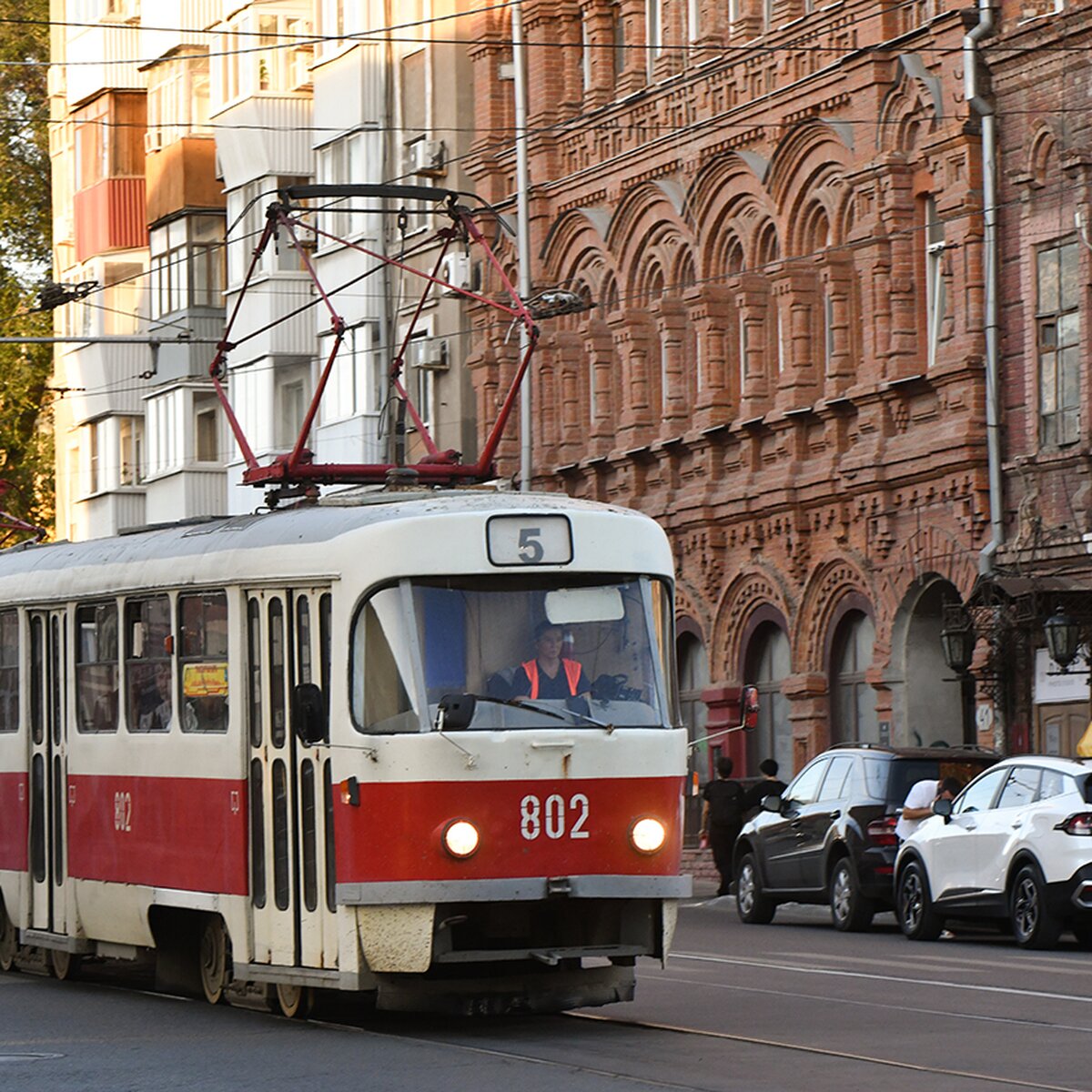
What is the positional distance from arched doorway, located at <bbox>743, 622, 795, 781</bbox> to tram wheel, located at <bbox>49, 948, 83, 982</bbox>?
19.8 meters

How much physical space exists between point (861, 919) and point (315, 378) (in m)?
25.6

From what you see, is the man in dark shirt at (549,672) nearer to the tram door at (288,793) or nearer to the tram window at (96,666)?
the tram door at (288,793)

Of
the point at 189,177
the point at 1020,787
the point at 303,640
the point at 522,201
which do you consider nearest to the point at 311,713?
the point at 303,640

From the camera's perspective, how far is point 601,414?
1794 inches

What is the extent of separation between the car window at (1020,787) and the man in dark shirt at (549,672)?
909 cm

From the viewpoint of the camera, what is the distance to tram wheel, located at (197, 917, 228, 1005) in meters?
18.1

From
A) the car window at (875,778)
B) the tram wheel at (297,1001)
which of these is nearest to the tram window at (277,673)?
the tram wheel at (297,1001)

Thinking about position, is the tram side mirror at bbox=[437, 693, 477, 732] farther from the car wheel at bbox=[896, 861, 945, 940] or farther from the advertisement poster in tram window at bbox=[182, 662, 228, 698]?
the car wheel at bbox=[896, 861, 945, 940]

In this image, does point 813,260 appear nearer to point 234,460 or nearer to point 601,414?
point 601,414

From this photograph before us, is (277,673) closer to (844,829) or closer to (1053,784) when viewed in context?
(1053,784)

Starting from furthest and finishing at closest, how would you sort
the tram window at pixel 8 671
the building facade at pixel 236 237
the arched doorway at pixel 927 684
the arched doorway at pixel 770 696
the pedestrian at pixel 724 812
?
the building facade at pixel 236 237
the arched doorway at pixel 770 696
the arched doorway at pixel 927 684
the pedestrian at pixel 724 812
the tram window at pixel 8 671

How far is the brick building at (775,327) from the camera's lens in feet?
119

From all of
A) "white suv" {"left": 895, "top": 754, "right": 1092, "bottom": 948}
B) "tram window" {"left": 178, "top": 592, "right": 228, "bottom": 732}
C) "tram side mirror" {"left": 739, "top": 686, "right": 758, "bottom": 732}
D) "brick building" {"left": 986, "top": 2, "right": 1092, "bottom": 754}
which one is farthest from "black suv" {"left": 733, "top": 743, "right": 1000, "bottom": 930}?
"tram window" {"left": 178, "top": 592, "right": 228, "bottom": 732}

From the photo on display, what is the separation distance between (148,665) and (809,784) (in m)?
11.7
